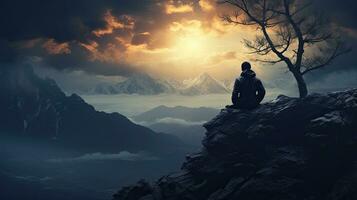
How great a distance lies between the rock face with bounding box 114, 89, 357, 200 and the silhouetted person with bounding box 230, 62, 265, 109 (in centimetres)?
116

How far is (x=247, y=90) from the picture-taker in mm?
45719

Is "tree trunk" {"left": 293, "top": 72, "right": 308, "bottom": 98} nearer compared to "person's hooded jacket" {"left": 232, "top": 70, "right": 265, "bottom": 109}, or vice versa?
"person's hooded jacket" {"left": 232, "top": 70, "right": 265, "bottom": 109}

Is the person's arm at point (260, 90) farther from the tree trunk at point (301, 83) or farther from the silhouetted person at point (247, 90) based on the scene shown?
the tree trunk at point (301, 83)

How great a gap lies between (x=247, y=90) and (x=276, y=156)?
800 cm

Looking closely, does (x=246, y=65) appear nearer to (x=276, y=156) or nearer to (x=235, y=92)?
(x=235, y=92)

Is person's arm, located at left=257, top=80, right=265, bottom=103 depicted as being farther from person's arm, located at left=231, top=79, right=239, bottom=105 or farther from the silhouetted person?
person's arm, located at left=231, top=79, right=239, bottom=105

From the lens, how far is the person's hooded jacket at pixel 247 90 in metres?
45.5

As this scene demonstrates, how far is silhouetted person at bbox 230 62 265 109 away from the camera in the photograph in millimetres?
45531

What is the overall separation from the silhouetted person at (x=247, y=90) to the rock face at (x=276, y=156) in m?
1.16

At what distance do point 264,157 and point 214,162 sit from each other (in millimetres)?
5659

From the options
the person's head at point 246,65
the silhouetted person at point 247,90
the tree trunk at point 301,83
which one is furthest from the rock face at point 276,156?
the person's head at point 246,65

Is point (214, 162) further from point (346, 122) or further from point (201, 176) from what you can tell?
point (346, 122)

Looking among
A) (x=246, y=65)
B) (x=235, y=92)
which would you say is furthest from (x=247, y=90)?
(x=246, y=65)

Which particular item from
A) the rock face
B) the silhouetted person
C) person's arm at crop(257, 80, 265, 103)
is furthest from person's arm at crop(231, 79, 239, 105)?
person's arm at crop(257, 80, 265, 103)
